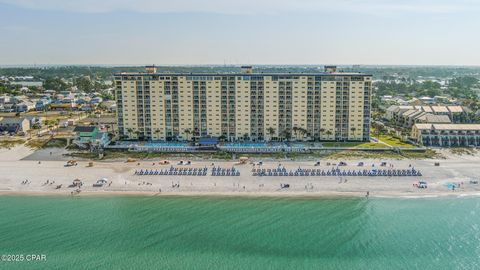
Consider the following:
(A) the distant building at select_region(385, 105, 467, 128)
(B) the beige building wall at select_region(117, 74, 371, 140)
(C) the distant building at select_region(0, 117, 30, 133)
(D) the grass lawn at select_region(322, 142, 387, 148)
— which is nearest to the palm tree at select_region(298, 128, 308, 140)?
(B) the beige building wall at select_region(117, 74, 371, 140)

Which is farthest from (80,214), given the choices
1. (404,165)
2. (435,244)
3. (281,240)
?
(404,165)

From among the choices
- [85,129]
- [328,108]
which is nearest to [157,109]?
[85,129]

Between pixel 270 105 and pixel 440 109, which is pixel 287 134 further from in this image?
pixel 440 109

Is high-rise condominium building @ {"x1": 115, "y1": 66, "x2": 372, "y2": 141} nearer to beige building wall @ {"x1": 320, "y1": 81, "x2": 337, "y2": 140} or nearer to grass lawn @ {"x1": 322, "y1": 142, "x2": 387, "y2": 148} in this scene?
beige building wall @ {"x1": 320, "y1": 81, "x2": 337, "y2": 140}

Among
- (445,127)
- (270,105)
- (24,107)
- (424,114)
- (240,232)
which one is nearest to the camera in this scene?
(240,232)

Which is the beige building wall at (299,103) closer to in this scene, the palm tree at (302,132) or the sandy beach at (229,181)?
the palm tree at (302,132)

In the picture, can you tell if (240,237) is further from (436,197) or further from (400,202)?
(436,197)
